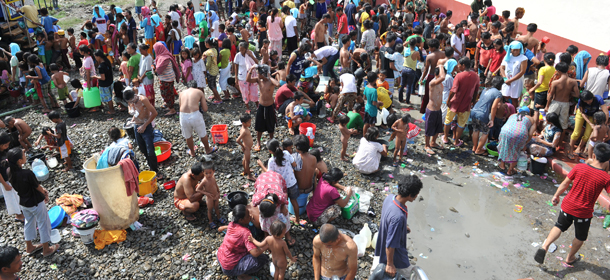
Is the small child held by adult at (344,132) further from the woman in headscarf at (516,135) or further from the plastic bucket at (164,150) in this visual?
the plastic bucket at (164,150)

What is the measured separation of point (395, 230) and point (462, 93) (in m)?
4.64

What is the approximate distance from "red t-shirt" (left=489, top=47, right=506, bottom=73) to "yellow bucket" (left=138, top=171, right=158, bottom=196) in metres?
7.94

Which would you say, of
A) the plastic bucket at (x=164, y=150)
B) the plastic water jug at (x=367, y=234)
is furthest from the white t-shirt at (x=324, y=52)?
the plastic water jug at (x=367, y=234)

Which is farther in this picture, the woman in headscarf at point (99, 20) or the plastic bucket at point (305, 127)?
the woman in headscarf at point (99, 20)

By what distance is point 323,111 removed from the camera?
9.57m

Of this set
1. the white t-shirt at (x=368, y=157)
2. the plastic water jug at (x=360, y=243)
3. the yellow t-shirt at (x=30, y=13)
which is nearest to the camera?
the plastic water jug at (x=360, y=243)

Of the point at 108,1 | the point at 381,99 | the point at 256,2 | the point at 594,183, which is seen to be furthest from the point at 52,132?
the point at 108,1

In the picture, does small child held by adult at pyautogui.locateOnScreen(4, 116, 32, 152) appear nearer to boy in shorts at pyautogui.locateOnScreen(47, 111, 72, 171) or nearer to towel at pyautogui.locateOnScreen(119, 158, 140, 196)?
boy in shorts at pyautogui.locateOnScreen(47, 111, 72, 171)

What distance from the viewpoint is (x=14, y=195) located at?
5.79 metres

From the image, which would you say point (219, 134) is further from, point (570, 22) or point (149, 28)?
point (570, 22)

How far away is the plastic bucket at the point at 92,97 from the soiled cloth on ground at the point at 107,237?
5.19 meters

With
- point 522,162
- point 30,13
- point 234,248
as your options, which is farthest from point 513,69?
point 30,13

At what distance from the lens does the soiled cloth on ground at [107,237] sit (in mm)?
5664

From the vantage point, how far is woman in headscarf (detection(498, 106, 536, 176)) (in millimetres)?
6984
